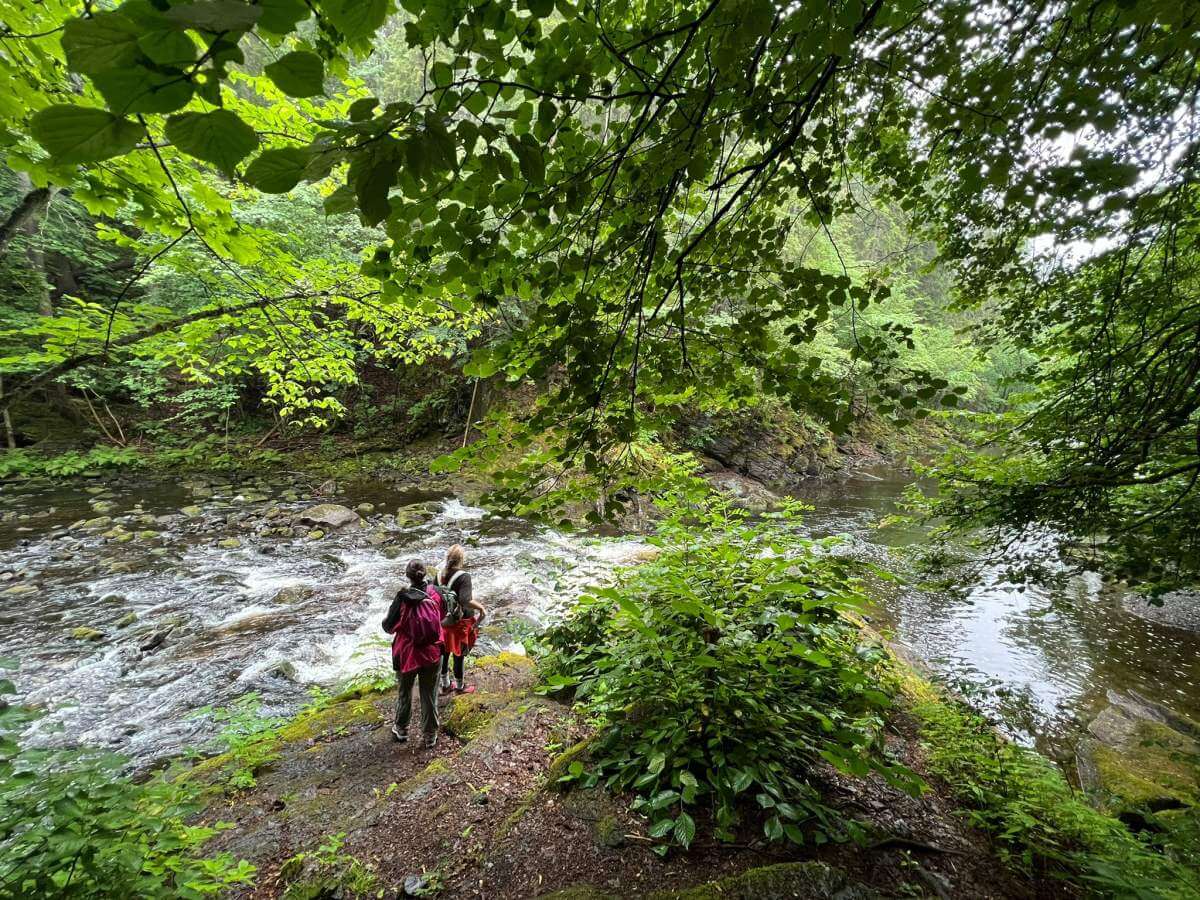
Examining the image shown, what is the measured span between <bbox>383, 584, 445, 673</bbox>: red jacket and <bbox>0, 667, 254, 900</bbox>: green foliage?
6.62 feet

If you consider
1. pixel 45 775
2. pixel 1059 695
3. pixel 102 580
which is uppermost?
pixel 45 775

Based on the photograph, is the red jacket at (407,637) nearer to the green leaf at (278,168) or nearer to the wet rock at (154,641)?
the green leaf at (278,168)

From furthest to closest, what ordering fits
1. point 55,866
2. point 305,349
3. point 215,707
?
point 305,349 < point 215,707 < point 55,866

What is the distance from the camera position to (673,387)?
2.27 m

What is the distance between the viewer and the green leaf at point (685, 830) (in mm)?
2277

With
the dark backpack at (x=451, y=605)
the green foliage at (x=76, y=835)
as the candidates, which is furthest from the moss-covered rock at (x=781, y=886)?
the dark backpack at (x=451, y=605)

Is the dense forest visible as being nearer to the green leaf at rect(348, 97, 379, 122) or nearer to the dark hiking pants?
the green leaf at rect(348, 97, 379, 122)

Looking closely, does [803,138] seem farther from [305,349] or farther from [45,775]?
[305,349]

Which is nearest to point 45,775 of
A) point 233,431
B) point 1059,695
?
point 1059,695

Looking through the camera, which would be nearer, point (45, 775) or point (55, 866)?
point (55, 866)

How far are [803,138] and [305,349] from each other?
18.4ft

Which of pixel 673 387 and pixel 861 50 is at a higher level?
pixel 861 50

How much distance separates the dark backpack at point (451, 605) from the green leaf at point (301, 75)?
4.68 m

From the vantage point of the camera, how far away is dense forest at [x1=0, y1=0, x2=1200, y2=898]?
52.2 inches
